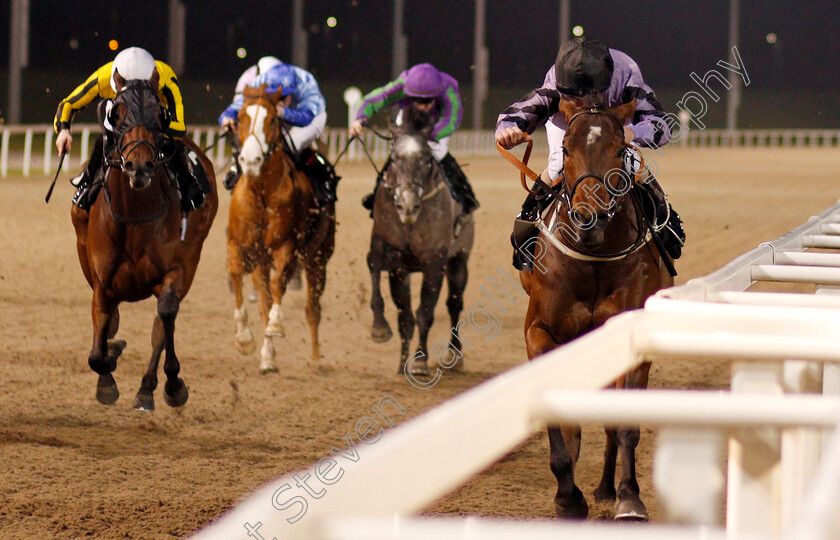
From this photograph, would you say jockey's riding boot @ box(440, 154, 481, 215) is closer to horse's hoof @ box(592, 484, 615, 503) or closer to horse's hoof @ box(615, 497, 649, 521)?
horse's hoof @ box(592, 484, 615, 503)

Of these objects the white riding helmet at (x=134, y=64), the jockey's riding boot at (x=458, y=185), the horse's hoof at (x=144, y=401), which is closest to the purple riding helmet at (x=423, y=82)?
the jockey's riding boot at (x=458, y=185)

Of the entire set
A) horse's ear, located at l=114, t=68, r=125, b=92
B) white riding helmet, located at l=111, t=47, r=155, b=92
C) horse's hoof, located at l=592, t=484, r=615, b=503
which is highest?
white riding helmet, located at l=111, t=47, r=155, b=92

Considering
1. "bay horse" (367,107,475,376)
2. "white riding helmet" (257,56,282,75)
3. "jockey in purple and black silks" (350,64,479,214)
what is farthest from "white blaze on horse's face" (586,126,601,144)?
"white riding helmet" (257,56,282,75)

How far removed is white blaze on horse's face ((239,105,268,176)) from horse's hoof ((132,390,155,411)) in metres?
1.67

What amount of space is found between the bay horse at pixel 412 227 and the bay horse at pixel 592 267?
269cm

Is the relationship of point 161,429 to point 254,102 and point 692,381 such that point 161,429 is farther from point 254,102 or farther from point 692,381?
point 692,381

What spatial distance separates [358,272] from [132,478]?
633cm

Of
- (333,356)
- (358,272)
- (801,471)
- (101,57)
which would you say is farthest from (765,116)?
(801,471)

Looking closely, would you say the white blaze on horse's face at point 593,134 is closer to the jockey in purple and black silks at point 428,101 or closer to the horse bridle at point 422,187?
the horse bridle at point 422,187

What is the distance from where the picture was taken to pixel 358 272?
1106 centimetres

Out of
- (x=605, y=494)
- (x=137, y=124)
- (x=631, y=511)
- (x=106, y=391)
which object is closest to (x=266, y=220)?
(x=106, y=391)

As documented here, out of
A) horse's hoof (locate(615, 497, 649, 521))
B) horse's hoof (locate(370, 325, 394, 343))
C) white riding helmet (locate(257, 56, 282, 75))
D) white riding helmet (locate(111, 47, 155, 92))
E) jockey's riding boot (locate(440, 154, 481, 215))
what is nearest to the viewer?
horse's hoof (locate(615, 497, 649, 521))

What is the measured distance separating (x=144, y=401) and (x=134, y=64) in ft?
5.60

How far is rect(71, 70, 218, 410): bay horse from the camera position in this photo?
5.59m
